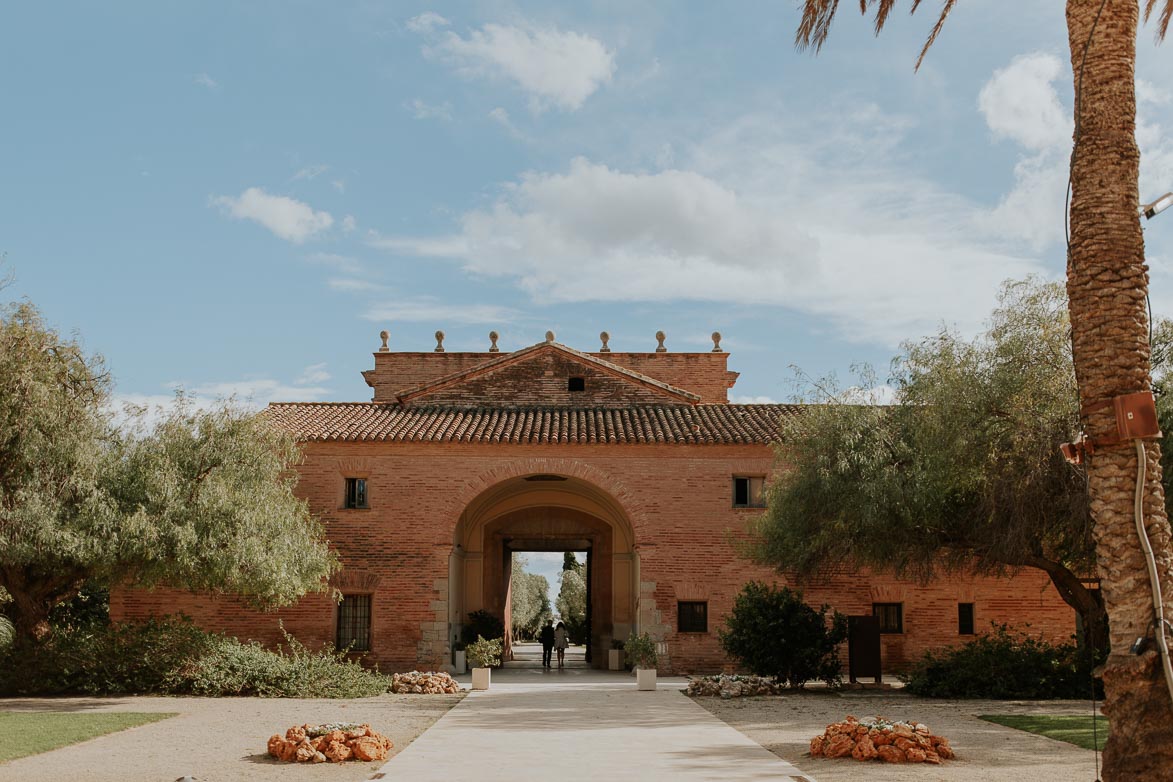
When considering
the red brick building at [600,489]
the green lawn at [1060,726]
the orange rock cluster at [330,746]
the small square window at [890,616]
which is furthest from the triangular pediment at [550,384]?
the orange rock cluster at [330,746]

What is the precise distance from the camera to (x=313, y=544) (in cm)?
2173

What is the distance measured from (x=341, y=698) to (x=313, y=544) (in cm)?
359

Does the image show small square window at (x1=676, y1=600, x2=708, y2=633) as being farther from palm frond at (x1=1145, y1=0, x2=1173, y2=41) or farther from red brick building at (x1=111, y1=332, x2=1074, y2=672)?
palm frond at (x1=1145, y1=0, x2=1173, y2=41)

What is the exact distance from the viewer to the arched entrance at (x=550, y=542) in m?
29.2

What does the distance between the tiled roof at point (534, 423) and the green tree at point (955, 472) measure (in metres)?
4.34

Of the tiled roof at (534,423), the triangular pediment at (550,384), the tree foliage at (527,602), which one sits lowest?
the tree foliage at (527,602)

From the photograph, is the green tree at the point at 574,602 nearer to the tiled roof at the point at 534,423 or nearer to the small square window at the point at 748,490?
the tiled roof at the point at 534,423

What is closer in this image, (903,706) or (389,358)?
(903,706)

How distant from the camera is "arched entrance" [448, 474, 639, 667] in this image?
29.2 m

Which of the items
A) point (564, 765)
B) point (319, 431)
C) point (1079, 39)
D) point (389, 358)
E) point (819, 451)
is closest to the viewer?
point (1079, 39)

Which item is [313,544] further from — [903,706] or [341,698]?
[903,706]

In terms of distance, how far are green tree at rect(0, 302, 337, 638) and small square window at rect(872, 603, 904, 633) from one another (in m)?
13.7

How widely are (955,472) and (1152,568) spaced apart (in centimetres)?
945

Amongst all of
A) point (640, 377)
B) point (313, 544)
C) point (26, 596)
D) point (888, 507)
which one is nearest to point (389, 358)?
point (640, 377)
